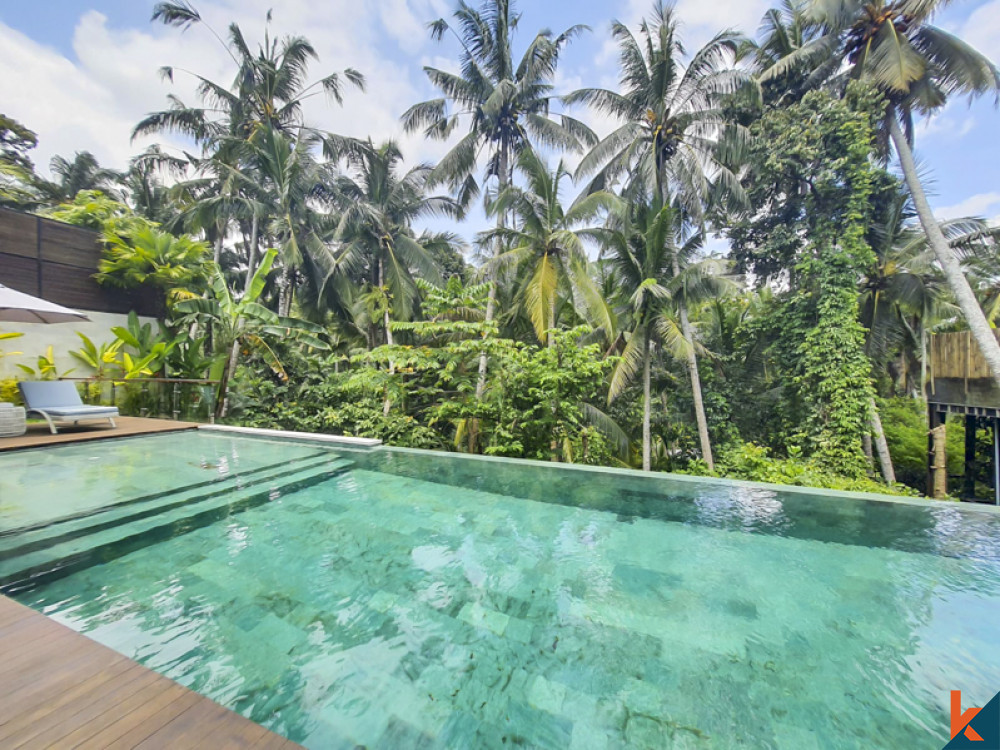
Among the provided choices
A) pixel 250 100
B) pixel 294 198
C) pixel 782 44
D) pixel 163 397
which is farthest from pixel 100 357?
pixel 782 44

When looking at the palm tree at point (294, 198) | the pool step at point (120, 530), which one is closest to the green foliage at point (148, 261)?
the palm tree at point (294, 198)

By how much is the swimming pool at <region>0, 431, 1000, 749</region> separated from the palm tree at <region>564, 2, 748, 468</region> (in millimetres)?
7569

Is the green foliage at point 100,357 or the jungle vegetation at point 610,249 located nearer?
the green foliage at point 100,357

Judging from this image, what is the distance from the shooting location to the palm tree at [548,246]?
9094 millimetres

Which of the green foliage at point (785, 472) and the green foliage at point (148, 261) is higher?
the green foliage at point (148, 261)

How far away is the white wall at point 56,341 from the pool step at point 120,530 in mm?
7002

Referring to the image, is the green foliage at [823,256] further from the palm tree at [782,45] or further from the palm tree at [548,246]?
the palm tree at [548,246]

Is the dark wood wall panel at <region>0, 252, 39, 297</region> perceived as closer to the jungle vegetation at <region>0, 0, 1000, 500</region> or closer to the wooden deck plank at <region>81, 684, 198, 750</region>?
the jungle vegetation at <region>0, 0, 1000, 500</region>

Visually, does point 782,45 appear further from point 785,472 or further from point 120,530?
point 120,530

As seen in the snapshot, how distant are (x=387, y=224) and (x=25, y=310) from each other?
939 cm

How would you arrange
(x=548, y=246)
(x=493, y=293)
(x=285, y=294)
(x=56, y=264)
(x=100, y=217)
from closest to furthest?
(x=56, y=264)
(x=548, y=246)
(x=493, y=293)
(x=100, y=217)
(x=285, y=294)

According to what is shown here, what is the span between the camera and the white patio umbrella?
16.1ft

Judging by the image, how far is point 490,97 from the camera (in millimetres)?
10742

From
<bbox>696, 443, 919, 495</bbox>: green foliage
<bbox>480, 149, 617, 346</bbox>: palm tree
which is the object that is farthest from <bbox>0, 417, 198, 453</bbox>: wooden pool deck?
<bbox>696, 443, 919, 495</bbox>: green foliage
